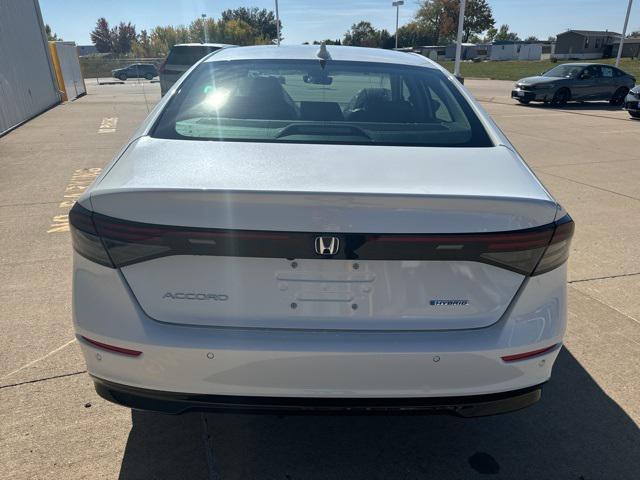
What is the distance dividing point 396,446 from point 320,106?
5.63 ft

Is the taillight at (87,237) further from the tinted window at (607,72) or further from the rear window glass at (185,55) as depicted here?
the tinted window at (607,72)

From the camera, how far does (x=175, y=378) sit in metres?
1.73

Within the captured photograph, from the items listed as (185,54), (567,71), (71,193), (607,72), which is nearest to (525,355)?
(71,193)

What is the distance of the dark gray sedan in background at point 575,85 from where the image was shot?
17828mm

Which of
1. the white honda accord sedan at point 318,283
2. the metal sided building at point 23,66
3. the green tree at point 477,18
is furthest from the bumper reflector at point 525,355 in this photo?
the green tree at point 477,18

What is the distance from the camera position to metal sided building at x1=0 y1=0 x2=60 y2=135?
39.8 ft

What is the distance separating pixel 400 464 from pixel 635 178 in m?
6.95

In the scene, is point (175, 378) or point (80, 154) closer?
point (175, 378)

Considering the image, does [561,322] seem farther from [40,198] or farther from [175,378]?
[40,198]

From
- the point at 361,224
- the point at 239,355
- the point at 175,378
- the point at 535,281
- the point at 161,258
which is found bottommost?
the point at 175,378

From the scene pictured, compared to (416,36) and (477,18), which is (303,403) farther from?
(477,18)

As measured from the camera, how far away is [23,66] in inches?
551

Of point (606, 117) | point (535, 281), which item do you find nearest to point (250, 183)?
point (535, 281)

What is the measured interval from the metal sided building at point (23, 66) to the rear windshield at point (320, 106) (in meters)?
11.0
